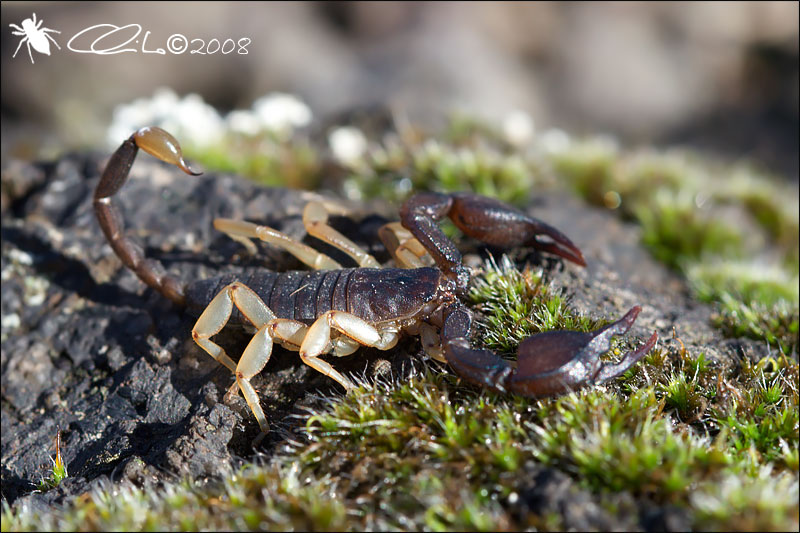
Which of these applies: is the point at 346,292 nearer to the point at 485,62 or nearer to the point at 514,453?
the point at 514,453

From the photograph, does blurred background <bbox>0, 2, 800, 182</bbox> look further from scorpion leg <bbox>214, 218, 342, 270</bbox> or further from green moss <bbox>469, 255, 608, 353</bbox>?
green moss <bbox>469, 255, 608, 353</bbox>

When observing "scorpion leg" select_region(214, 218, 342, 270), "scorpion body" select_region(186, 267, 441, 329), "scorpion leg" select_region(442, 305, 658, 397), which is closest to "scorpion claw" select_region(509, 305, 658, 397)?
"scorpion leg" select_region(442, 305, 658, 397)

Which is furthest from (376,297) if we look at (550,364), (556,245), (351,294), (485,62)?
(485,62)

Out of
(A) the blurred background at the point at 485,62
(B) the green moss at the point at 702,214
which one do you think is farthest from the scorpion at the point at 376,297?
(A) the blurred background at the point at 485,62

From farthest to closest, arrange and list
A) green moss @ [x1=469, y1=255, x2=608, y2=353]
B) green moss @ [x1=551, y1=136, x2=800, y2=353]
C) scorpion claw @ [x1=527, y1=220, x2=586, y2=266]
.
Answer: green moss @ [x1=551, y1=136, x2=800, y2=353]
scorpion claw @ [x1=527, y1=220, x2=586, y2=266]
green moss @ [x1=469, y1=255, x2=608, y2=353]

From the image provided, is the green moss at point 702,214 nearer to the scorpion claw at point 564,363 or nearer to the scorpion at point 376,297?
the scorpion at point 376,297

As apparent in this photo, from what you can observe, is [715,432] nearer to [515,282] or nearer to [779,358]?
[779,358]

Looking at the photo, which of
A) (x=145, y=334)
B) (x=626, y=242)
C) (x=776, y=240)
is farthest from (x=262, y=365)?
(x=776, y=240)
